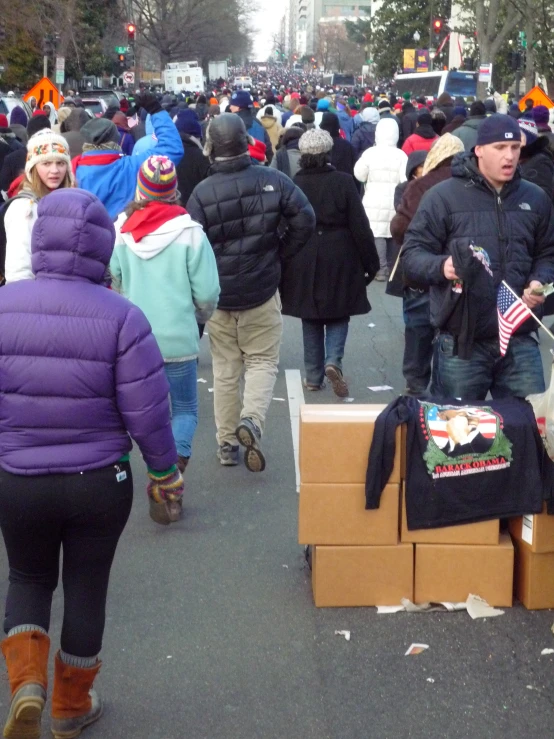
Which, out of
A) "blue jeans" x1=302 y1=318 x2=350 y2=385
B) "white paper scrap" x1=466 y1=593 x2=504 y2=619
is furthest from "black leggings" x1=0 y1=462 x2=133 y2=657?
"blue jeans" x1=302 y1=318 x2=350 y2=385

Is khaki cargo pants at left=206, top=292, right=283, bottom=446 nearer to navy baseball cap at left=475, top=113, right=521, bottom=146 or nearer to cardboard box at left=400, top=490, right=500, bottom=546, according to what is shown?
navy baseball cap at left=475, top=113, right=521, bottom=146

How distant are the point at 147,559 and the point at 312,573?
898mm

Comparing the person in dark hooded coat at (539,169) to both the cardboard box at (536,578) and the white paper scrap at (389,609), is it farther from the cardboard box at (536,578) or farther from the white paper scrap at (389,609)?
the white paper scrap at (389,609)

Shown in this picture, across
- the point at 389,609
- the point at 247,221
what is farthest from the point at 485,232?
the point at 247,221

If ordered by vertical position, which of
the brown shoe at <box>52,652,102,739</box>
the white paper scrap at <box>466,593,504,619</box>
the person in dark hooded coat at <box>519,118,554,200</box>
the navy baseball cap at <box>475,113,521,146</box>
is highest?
the navy baseball cap at <box>475,113,521,146</box>

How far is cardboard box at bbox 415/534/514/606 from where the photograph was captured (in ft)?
15.8

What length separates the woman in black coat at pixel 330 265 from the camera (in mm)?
8414

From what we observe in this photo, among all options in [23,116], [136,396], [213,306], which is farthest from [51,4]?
[136,396]

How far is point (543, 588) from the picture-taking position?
4.82m

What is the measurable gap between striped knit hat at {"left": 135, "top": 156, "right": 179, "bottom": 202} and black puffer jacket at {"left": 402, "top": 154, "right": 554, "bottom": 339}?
126 cm

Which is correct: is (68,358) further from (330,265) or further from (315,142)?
(330,265)

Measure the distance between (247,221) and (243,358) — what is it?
88 centimetres

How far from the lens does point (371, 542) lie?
4832 millimetres

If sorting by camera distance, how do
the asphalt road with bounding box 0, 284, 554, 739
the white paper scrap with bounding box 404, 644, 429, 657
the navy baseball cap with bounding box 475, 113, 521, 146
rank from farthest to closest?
the navy baseball cap with bounding box 475, 113, 521, 146 → the white paper scrap with bounding box 404, 644, 429, 657 → the asphalt road with bounding box 0, 284, 554, 739
